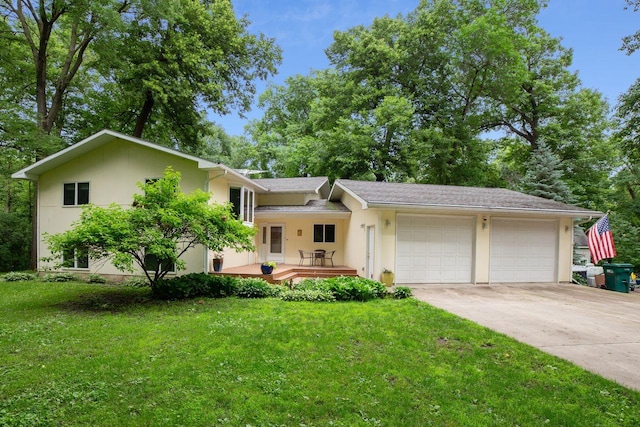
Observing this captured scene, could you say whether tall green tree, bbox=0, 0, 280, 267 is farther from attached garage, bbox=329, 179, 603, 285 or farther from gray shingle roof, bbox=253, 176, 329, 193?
attached garage, bbox=329, 179, 603, 285

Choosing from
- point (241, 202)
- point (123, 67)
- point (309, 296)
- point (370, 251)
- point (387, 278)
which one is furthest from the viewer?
point (123, 67)

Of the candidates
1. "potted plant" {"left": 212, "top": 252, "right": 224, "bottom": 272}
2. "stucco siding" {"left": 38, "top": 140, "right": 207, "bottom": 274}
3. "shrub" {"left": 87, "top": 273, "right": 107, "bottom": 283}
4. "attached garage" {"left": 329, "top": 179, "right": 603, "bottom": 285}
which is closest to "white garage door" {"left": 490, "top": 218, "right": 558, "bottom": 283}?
"attached garage" {"left": 329, "top": 179, "right": 603, "bottom": 285}

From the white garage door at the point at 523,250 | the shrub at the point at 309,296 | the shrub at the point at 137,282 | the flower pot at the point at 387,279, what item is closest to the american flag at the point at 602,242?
the white garage door at the point at 523,250

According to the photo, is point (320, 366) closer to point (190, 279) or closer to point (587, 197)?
point (190, 279)

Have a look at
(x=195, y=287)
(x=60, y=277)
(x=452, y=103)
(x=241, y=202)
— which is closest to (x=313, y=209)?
(x=241, y=202)

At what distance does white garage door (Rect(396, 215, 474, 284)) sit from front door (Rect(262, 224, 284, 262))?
5857 millimetres

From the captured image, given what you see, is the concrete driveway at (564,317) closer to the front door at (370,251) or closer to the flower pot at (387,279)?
the flower pot at (387,279)

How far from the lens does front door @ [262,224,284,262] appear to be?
14227mm

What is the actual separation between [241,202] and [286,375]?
28.9 ft

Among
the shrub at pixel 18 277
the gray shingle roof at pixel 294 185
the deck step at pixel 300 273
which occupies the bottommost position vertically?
the shrub at pixel 18 277

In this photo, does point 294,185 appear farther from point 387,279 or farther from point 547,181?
point 547,181

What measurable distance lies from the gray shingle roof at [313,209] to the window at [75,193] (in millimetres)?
6229

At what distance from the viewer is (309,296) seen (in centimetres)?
812

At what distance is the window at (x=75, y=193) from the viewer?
37.3 feet
